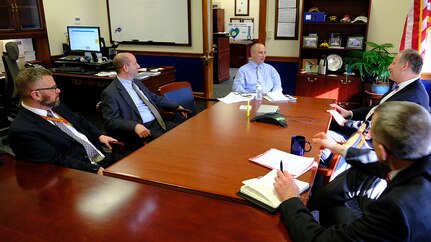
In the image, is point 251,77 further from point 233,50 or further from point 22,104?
point 233,50

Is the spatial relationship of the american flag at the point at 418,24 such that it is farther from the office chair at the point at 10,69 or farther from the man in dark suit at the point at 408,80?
the office chair at the point at 10,69

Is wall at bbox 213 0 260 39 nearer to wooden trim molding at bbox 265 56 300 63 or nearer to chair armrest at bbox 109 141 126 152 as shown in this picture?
wooden trim molding at bbox 265 56 300 63

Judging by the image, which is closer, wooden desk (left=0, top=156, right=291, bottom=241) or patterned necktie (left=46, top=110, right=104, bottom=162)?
wooden desk (left=0, top=156, right=291, bottom=241)

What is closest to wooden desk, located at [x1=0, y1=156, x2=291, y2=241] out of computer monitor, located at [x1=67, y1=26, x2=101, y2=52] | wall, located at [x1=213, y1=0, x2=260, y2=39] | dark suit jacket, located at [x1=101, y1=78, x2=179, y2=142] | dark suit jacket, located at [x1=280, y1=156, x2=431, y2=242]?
dark suit jacket, located at [x1=280, y1=156, x2=431, y2=242]

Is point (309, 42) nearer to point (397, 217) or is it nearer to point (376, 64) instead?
point (376, 64)

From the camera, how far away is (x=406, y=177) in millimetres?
1101

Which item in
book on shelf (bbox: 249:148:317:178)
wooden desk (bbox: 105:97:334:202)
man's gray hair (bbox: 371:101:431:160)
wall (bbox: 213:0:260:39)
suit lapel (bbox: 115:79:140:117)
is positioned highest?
wall (bbox: 213:0:260:39)

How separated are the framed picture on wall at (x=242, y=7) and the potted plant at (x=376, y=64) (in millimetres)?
6040

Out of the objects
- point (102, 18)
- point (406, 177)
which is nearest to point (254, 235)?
point (406, 177)

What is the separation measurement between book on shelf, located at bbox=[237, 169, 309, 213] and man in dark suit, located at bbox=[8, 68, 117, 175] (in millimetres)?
880

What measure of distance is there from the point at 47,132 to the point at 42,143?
13 cm

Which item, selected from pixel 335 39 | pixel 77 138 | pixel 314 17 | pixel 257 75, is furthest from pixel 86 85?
pixel 335 39

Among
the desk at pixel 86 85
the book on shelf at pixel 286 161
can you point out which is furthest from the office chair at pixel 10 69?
the book on shelf at pixel 286 161

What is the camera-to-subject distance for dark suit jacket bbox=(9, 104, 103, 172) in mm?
1846
